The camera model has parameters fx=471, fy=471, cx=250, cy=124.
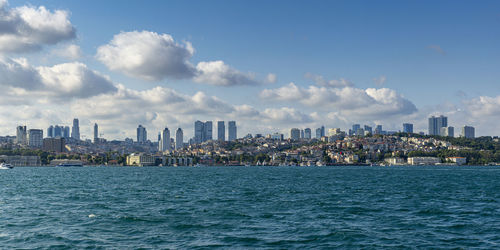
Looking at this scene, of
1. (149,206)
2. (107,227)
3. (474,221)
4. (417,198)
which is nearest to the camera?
(107,227)

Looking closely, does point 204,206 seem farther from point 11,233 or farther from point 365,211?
point 11,233

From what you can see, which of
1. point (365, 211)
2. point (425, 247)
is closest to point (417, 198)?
point (365, 211)

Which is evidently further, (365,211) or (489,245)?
(365,211)

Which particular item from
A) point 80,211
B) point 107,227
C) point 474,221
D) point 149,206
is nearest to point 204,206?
point 149,206

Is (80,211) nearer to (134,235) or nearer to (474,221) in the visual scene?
(134,235)

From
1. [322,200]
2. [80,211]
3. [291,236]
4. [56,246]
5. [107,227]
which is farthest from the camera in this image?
[322,200]

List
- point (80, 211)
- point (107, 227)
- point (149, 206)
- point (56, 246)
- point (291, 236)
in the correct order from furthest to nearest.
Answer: point (149, 206) < point (80, 211) < point (107, 227) < point (291, 236) < point (56, 246)

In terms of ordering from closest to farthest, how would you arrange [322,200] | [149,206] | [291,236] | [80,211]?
1. [291,236]
2. [80,211]
3. [149,206]
4. [322,200]

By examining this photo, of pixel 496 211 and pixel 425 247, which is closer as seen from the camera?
pixel 425 247
